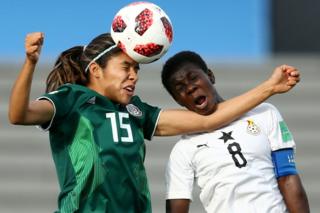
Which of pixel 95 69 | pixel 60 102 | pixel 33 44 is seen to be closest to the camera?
pixel 33 44

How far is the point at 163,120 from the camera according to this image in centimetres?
509

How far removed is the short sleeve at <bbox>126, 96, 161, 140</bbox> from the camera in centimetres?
502

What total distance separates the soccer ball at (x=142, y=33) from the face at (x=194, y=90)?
7.3 inches

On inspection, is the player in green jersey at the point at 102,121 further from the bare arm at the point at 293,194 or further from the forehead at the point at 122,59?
the bare arm at the point at 293,194

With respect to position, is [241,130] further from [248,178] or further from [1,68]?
[1,68]

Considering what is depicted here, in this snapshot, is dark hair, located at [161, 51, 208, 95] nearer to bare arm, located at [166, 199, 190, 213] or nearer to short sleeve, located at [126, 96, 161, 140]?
short sleeve, located at [126, 96, 161, 140]

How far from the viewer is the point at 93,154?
15.6 ft

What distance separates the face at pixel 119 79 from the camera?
485 cm

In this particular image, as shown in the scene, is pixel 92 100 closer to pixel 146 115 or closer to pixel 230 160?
pixel 146 115

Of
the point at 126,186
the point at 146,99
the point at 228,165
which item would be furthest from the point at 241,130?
the point at 146,99

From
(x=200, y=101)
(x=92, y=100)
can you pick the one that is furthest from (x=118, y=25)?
(x=200, y=101)

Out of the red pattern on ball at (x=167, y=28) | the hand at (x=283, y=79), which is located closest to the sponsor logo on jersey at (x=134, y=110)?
the red pattern on ball at (x=167, y=28)

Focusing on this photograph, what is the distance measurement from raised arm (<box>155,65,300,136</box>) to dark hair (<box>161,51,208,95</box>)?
16 centimetres

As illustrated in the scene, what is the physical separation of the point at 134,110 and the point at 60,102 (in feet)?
1.35
